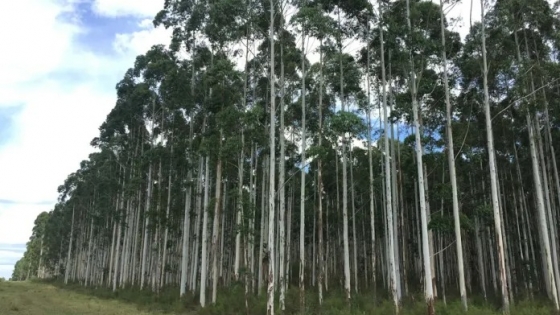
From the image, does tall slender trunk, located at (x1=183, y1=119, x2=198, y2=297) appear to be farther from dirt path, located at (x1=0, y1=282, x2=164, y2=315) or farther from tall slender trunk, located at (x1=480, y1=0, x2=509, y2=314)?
tall slender trunk, located at (x1=480, y1=0, x2=509, y2=314)

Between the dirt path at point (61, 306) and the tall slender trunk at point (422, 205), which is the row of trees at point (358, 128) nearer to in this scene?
the tall slender trunk at point (422, 205)

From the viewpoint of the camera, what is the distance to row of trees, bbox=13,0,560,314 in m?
19.2

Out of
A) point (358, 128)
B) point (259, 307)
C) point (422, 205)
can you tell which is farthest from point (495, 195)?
point (259, 307)

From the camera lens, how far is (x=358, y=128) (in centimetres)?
1958

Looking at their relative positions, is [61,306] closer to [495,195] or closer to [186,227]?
[186,227]

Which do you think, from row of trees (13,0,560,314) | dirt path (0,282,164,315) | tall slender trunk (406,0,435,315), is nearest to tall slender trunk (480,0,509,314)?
row of trees (13,0,560,314)

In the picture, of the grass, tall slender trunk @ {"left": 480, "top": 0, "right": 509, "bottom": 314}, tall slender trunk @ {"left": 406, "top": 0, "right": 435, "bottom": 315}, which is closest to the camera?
tall slender trunk @ {"left": 406, "top": 0, "right": 435, "bottom": 315}

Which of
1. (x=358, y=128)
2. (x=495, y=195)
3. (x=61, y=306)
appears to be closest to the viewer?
(x=495, y=195)

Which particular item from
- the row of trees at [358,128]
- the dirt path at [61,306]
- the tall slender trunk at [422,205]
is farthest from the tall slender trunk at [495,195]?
the dirt path at [61,306]

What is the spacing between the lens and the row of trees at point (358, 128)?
1922 cm

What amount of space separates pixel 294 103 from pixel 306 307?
42.7 feet

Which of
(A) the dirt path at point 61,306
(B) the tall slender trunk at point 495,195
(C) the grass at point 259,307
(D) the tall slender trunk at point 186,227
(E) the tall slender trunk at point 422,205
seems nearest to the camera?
(E) the tall slender trunk at point 422,205

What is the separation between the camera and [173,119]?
32.4m

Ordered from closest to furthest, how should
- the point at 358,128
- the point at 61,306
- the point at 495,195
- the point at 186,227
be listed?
the point at 495,195 < the point at 358,128 < the point at 61,306 < the point at 186,227
